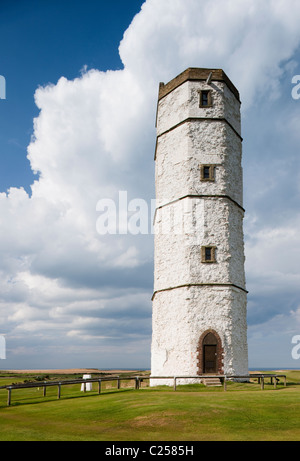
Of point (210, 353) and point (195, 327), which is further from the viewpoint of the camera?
point (195, 327)

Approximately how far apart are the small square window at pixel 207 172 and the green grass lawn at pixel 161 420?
47.0ft

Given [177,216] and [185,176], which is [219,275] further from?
[185,176]

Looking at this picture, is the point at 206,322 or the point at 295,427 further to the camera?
the point at 206,322

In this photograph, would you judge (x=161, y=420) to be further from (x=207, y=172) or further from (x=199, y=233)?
(x=207, y=172)

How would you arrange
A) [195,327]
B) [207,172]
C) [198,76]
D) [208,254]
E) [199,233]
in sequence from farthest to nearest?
1. [198,76]
2. [207,172]
3. [199,233]
4. [208,254]
5. [195,327]

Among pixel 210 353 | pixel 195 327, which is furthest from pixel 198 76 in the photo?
pixel 210 353

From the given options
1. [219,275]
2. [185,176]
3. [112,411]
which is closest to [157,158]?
[185,176]

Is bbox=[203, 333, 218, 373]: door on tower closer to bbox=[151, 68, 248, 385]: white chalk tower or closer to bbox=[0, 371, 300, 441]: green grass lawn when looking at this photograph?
bbox=[151, 68, 248, 385]: white chalk tower

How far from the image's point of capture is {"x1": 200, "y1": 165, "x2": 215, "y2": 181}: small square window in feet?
88.0

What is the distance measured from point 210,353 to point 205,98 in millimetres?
17110

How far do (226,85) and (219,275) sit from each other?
13847 millimetres

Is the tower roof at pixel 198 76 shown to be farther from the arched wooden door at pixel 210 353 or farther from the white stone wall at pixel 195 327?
the arched wooden door at pixel 210 353

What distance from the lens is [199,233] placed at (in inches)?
1027
